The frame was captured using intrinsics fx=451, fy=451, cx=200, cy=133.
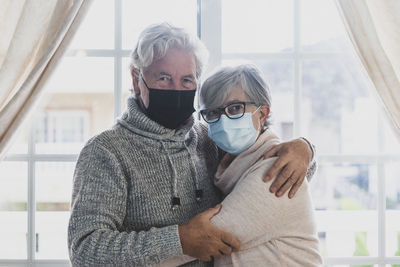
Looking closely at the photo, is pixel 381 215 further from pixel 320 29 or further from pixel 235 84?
pixel 235 84

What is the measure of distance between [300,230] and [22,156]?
4.55 ft

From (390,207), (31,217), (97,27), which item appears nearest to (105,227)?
(31,217)

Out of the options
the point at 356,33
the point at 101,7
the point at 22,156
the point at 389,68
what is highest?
the point at 101,7

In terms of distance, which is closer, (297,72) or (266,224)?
(266,224)

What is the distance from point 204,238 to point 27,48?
114cm

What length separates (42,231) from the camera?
224 centimetres

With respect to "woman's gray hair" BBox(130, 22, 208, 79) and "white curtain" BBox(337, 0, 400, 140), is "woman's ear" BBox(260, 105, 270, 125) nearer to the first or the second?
"woman's gray hair" BBox(130, 22, 208, 79)

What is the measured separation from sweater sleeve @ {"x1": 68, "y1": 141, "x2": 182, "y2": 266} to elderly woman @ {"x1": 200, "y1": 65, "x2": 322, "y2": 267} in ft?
0.67

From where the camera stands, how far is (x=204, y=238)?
4.74 feet

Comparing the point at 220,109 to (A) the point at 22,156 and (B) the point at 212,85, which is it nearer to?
(B) the point at 212,85

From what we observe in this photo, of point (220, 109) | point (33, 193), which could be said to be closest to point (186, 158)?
point (220, 109)

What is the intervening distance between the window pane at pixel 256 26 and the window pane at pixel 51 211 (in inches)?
40.5

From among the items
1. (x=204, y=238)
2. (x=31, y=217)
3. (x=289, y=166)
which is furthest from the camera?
(x=31, y=217)

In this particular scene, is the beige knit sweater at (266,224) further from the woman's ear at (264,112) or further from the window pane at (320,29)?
the window pane at (320,29)
